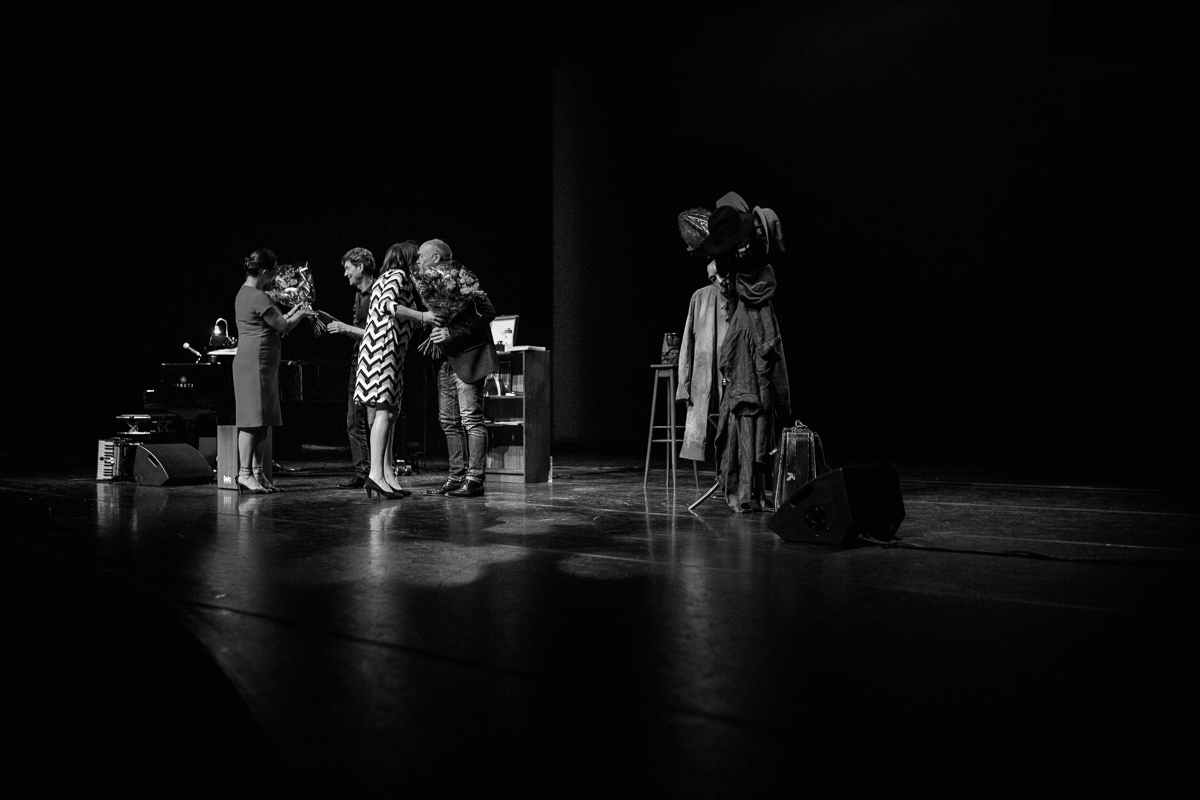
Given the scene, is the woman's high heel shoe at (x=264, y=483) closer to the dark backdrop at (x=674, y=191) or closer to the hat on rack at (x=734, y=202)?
the hat on rack at (x=734, y=202)

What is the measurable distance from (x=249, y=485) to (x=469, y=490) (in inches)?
54.1

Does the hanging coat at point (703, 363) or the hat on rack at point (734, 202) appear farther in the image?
the hanging coat at point (703, 363)

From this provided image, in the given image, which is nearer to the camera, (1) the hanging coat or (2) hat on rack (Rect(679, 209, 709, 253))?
(2) hat on rack (Rect(679, 209, 709, 253))

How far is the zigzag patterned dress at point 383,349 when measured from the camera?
4.84m

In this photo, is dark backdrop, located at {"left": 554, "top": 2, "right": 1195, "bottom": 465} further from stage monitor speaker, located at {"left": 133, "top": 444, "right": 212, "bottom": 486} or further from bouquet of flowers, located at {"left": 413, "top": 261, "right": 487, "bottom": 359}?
stage monitor speaker, located at {"left": 133, "top": 444, "right": 212, "bottom": 486}

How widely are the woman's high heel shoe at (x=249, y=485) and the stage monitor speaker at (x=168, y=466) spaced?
86 centimetres

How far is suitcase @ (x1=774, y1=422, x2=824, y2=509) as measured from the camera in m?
4.13

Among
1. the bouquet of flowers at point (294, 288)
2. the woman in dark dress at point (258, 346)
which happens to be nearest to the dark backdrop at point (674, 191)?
the bouquet of flowers at point (294, 288)

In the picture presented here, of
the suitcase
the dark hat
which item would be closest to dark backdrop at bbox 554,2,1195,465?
the dark hat

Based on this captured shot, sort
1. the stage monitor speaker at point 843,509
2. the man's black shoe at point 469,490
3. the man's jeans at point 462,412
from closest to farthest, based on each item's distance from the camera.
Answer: the stage monitor speaker at point 843,509, the man's jeans at point 462,412, the man's black shoe at point 469,490

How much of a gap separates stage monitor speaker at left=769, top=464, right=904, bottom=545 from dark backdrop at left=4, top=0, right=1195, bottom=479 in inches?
230

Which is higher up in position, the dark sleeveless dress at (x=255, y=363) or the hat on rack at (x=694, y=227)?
the hat on rack at (x=694, y=227)

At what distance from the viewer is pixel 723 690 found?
1680mm

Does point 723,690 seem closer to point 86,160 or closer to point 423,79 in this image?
point 86,160
